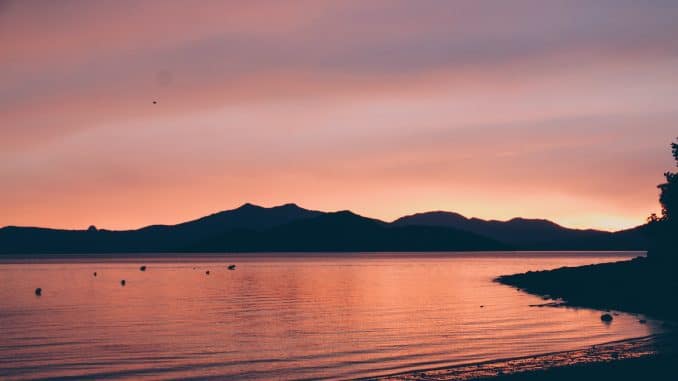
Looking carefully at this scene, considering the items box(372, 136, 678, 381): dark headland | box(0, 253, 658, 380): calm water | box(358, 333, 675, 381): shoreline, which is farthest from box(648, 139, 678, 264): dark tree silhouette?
box(358, 333, 675, 381): shoreline

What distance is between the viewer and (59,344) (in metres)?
39.4

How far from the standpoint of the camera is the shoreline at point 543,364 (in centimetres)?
2639

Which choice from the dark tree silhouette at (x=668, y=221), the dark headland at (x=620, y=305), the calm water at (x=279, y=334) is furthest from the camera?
the dark tree silhouette at (x=668, y=221)

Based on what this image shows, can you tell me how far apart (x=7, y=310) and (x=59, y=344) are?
26385 millimetres

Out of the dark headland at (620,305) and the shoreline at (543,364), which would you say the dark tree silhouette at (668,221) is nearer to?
the dark headland at (620,305)

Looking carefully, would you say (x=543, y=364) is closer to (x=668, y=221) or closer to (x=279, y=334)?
(x=279, y=334)

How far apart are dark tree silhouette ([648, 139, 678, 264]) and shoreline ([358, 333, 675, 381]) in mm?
31278

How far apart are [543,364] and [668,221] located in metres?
40.5

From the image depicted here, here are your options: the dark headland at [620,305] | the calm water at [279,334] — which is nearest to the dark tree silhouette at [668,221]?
the dark headland at [620,305]

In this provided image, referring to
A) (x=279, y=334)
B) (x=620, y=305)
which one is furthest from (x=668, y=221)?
(x=279, y=334)

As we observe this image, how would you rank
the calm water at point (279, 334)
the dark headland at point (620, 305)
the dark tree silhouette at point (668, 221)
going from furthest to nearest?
the dark tree silhouette at point (668, 221), the calm water at point (279, 334), the dark headland at point (620, 305)

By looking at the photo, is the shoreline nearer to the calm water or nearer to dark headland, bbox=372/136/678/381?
dark headland, bbox=372/136/678/381

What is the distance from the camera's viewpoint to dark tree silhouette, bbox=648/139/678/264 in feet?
203

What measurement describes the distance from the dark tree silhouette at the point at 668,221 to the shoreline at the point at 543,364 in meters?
31.3
